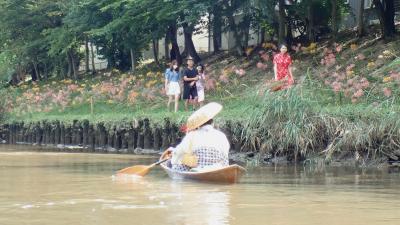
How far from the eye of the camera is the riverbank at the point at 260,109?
640 inches

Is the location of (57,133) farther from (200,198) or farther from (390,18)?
(200,198)

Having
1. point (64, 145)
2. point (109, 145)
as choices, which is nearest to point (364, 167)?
point (109, 145)

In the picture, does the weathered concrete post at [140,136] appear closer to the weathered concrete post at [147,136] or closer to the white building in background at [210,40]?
the weathered concrete post at [147,136]

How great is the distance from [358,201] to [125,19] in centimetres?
2211

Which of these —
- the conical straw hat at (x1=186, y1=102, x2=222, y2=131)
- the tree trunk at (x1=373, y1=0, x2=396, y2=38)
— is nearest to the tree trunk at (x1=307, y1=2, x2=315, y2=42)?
the tree trunk at (x1=373, y1=0, x2=396, y2=38)

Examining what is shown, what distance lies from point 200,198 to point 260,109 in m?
6.36

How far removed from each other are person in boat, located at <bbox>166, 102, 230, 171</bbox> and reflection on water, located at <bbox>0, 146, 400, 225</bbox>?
1.39 feet

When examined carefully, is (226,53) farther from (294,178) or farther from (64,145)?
(294,178)

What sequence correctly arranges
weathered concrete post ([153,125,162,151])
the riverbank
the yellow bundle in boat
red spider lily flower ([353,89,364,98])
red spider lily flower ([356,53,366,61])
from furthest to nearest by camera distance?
1. red spider lily flower ([356,53,366,61])
2. weathered concrete post ([153,125,162,151])
3. red spider lily flower ([353,89,364,98])
4. the riverbank
5. the yellow bundle in boat

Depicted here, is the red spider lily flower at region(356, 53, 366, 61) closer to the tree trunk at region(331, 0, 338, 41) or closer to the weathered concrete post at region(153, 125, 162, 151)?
the tree trunk at region(331, 0, 338, 41)

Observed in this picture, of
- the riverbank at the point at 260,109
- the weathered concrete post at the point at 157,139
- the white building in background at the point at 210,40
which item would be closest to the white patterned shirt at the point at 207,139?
the riverbank at the point at 260,109

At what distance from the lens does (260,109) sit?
56.3ft

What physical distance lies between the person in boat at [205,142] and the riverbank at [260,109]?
386cm

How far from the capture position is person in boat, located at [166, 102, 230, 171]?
12.8 meters
